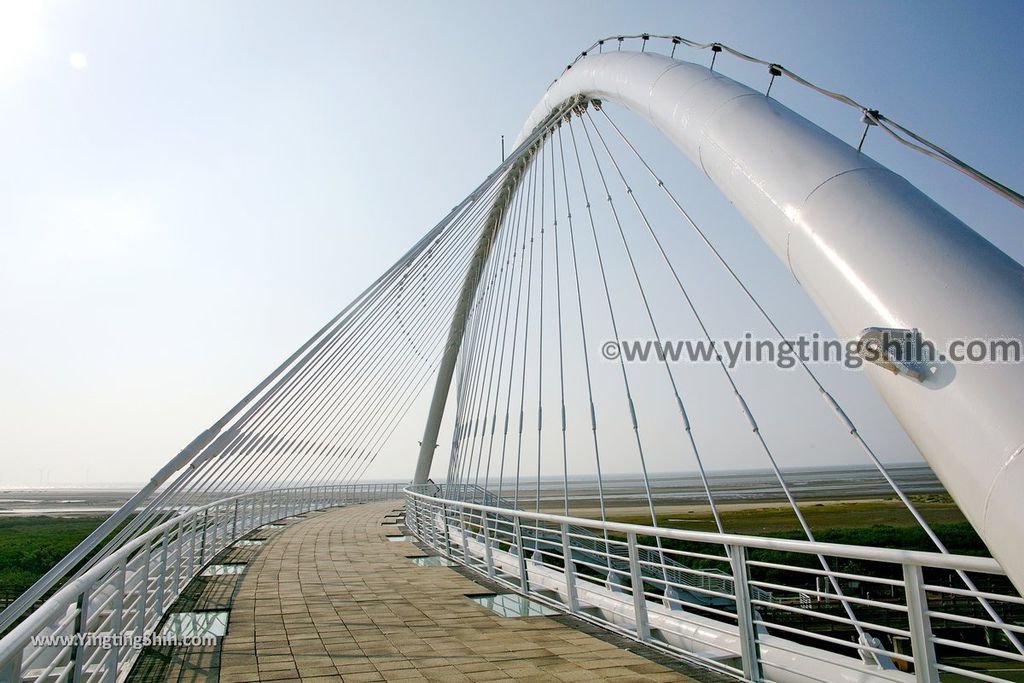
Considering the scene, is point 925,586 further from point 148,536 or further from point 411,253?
point 411,253

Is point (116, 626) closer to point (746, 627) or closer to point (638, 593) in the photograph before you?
point (638, 593)

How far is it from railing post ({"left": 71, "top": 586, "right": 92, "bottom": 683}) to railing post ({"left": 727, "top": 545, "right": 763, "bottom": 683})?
3.72m

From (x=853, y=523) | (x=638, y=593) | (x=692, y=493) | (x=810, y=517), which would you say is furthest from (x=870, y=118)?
(x=692, y=493)

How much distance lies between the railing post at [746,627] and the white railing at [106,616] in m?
3.59

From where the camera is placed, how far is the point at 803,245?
12.9 ft

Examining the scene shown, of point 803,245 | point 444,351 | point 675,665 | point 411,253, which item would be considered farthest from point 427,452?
point 803,245

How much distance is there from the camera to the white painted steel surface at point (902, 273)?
2.65 meters

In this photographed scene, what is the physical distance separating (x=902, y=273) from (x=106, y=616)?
734 cm

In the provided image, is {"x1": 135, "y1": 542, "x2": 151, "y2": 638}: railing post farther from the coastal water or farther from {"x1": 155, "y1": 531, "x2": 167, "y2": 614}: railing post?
the coastal water

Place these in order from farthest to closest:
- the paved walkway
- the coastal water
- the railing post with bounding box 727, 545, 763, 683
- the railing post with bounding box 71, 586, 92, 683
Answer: the coastal water
the paved walkway
the railing post with bounding box 727, 545, 763, 683
the railing post with bounding box 71, 586, 92, 683

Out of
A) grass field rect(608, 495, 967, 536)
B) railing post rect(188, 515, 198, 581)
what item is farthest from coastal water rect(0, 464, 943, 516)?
railing post rect(188, 515, 198, 581)

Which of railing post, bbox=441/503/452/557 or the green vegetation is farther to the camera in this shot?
the green vegetation

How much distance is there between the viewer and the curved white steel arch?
2650mm

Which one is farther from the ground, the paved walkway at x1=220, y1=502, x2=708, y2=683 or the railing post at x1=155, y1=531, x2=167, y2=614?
the railing post at x1=155, y1=531, x2=167, y2=614
